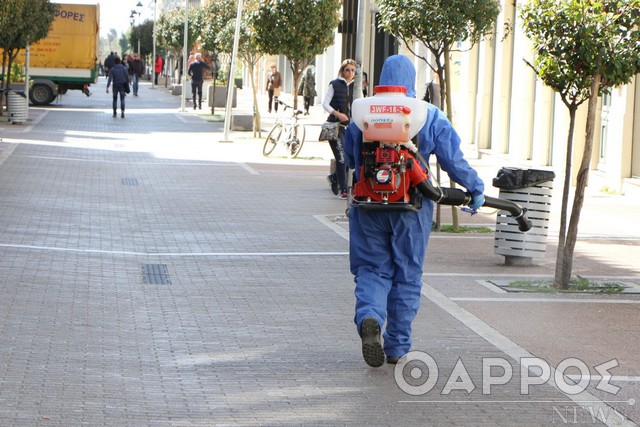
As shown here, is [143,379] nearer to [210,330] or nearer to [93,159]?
[210,330]

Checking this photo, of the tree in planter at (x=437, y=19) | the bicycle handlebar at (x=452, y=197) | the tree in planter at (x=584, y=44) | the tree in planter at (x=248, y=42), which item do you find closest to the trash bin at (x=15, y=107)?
the tree in planter at (x=248, y=42)

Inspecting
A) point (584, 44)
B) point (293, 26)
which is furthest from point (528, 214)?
point (293, 26)

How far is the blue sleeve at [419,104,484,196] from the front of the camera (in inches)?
257

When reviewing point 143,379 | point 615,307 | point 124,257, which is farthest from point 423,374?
point 124,257

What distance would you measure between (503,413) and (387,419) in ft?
1.91

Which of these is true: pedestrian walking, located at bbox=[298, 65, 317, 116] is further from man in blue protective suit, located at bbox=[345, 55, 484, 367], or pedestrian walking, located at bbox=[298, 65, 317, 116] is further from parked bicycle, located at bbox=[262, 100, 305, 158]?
man in blue protective suit, located at bbox=[345, 55, 484, 367]

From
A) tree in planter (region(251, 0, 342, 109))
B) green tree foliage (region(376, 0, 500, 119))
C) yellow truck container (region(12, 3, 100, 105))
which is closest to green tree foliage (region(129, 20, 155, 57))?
yellow truck container (region(12, 3, 100, 105))

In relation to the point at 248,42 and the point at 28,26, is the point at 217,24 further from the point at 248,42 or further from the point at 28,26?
the point at 28,26

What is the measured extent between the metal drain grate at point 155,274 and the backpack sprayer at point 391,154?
3270 millimetres

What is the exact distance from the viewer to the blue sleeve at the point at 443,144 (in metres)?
6.53

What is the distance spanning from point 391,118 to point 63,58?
35892 mm

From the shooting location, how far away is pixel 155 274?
32.1ft

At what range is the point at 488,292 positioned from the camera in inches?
364

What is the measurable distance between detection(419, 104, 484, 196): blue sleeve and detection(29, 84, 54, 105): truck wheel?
35.6 metres
